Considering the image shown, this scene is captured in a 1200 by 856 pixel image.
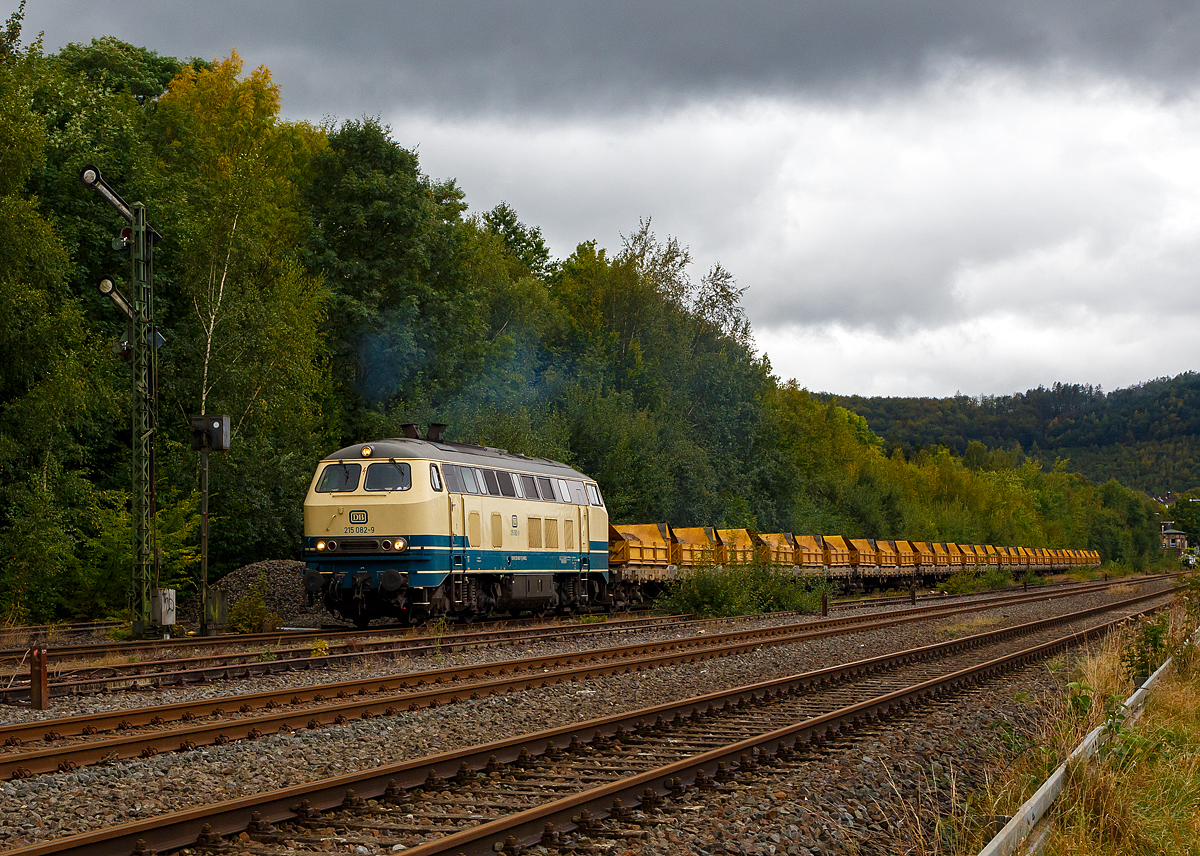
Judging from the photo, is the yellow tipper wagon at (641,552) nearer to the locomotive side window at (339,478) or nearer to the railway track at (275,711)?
the locomotive side window at (339,478)

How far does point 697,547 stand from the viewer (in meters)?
32.5

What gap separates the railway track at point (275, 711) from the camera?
335 inches

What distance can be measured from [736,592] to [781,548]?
9469 millimetres

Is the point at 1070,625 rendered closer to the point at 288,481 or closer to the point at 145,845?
the point at 288,481

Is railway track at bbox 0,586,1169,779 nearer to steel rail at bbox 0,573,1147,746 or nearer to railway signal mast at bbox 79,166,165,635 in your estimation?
steel rail at bbox 0,573,1147,746

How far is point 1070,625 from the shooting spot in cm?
2511

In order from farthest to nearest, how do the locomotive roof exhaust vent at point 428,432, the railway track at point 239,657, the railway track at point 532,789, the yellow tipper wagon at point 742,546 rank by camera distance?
the yellow tipper wagon at point 742,546 < the locomotive roof exhaust vent at point 428,432 < the railway track at point 239,657 < the railway track at point 532,789

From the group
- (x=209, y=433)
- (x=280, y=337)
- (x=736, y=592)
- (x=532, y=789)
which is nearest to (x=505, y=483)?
(x=209, y=433)

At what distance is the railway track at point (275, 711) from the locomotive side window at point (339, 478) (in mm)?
6595

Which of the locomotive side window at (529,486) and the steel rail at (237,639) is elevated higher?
the locomotive side window at (529,486)

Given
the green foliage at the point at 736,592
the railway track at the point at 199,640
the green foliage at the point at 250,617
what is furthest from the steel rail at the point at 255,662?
the green foliage at the point at 736,592

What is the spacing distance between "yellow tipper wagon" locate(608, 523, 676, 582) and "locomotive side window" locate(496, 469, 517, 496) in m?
6.13

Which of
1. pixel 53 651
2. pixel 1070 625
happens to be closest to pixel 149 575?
pixel 53 651

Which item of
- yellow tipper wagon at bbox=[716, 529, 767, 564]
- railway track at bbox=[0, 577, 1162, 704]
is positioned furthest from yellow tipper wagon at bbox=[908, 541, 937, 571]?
railway track at bbox=[0, 577, 1162, 704]
